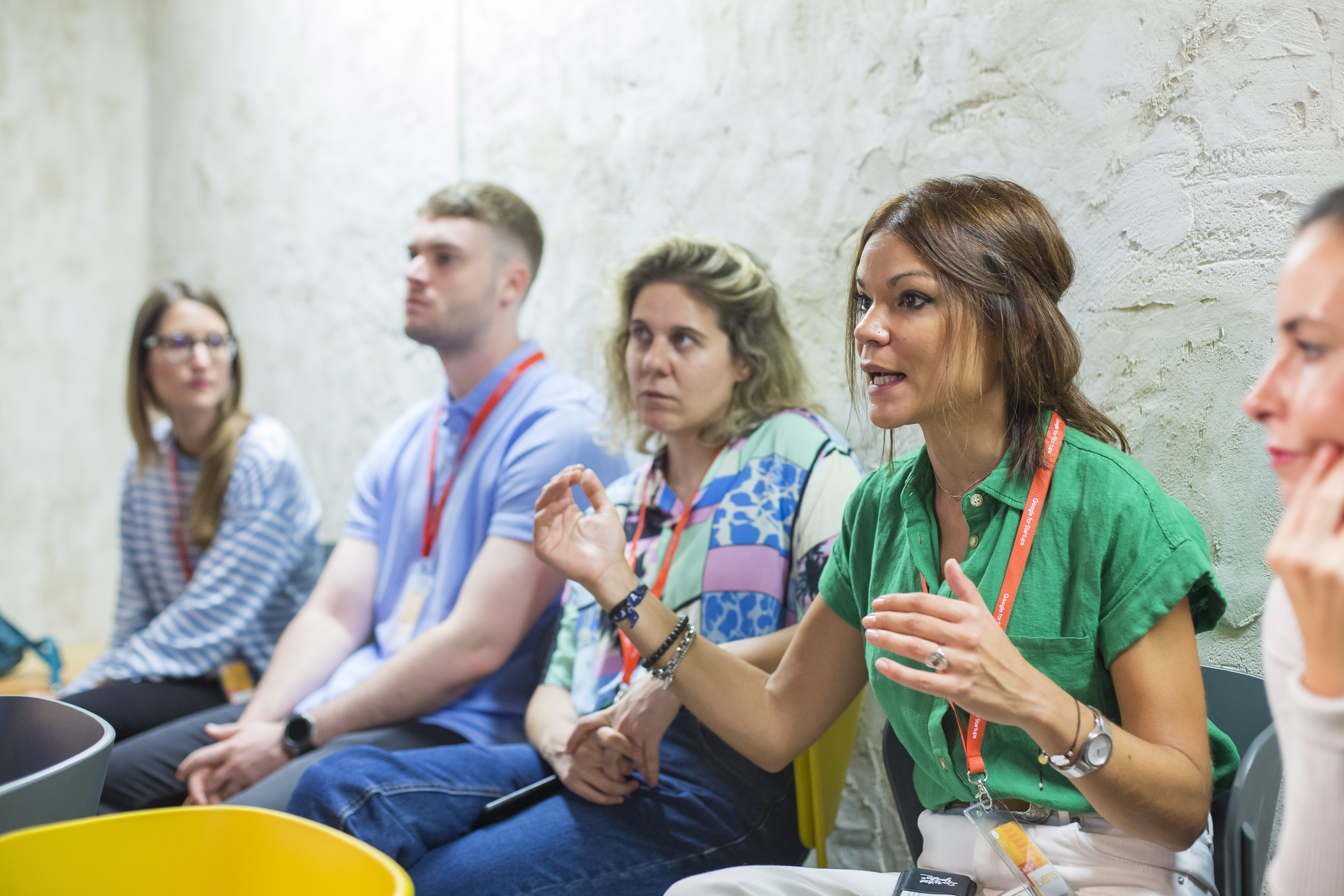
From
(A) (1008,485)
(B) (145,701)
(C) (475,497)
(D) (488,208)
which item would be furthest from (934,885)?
(B) (145,701)

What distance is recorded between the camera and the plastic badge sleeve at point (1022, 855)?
1138 mm

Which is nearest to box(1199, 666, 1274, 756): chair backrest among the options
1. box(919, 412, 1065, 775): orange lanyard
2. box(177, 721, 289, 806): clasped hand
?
box(919, 412, 1065, 775): orange lanyard

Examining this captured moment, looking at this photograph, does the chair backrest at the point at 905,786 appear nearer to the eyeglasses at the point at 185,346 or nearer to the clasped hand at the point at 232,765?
the clasped hand at the point at 232,765

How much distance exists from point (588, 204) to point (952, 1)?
1203 mm

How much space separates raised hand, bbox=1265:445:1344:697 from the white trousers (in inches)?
19.1

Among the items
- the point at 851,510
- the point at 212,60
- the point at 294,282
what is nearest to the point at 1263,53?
the point at 851,510

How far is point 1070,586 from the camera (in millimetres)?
1235

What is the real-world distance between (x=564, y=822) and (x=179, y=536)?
1788mm

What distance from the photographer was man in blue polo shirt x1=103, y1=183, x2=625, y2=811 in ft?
7.37

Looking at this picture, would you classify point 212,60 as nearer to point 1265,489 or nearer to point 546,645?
point 546,645

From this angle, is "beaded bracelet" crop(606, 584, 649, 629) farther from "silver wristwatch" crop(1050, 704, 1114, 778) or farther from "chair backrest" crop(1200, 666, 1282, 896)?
"chair backrest" crop(1200, 666, 1282, 896)

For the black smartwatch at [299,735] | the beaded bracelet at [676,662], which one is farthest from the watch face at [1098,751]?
the black smartwatch at [299,735]

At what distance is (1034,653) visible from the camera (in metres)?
1.22

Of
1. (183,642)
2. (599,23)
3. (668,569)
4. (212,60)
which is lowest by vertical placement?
(183,642)
